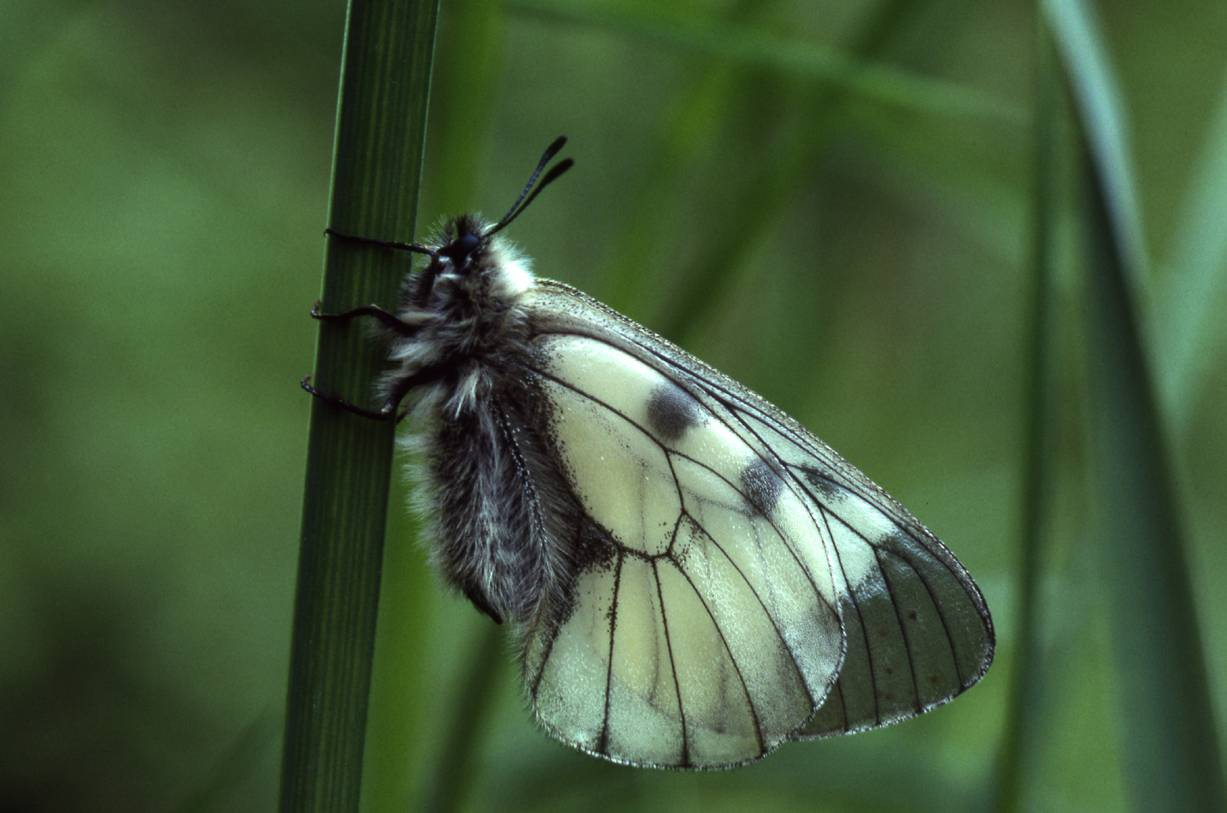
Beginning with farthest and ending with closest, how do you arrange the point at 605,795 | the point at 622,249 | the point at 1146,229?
the point at 1146,229, the point at 605,795, the point at 622,249

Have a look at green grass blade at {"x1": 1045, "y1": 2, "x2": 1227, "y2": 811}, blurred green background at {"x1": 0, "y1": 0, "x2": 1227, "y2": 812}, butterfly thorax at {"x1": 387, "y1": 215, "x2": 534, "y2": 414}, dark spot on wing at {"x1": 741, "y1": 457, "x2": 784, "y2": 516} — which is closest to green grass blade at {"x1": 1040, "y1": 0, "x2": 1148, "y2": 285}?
green grass blade at {"x1": 1045, "y1": 2, "x2": 1227, "y2": 811}

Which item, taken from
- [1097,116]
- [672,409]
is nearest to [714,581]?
[672,409]

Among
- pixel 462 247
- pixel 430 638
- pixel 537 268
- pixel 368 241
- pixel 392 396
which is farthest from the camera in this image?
pixel 537 268

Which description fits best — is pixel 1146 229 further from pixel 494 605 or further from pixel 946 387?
pixel 494 605

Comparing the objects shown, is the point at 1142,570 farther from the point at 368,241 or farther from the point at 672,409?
the point at 368,241

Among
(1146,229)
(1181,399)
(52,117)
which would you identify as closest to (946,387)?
(1146,229)
